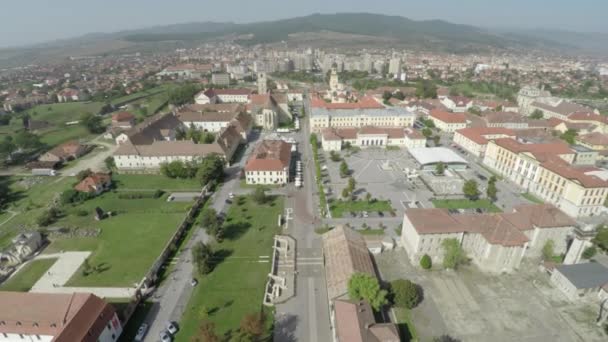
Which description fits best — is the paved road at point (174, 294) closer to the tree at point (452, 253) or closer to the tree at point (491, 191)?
the tree at point (452, 253)

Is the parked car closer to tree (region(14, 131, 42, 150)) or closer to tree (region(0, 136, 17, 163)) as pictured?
tree (region(0, 136, 17, 163))

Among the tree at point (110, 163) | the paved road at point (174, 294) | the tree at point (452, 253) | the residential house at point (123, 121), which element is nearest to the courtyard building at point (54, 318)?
the paved road at point (174, 294)

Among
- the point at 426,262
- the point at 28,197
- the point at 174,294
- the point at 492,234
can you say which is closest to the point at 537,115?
the point at 492,234

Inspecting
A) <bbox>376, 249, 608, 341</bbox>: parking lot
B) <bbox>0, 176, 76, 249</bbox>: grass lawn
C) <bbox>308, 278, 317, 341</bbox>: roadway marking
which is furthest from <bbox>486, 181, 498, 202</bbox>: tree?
<bbox>0, 176, 76, 249</bbox>: grass lawn

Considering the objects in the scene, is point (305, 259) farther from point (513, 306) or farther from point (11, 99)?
point (11, 99)

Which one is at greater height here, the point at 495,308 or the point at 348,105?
the point at 348,105

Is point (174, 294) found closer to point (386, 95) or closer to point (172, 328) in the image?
point (172, 328)
